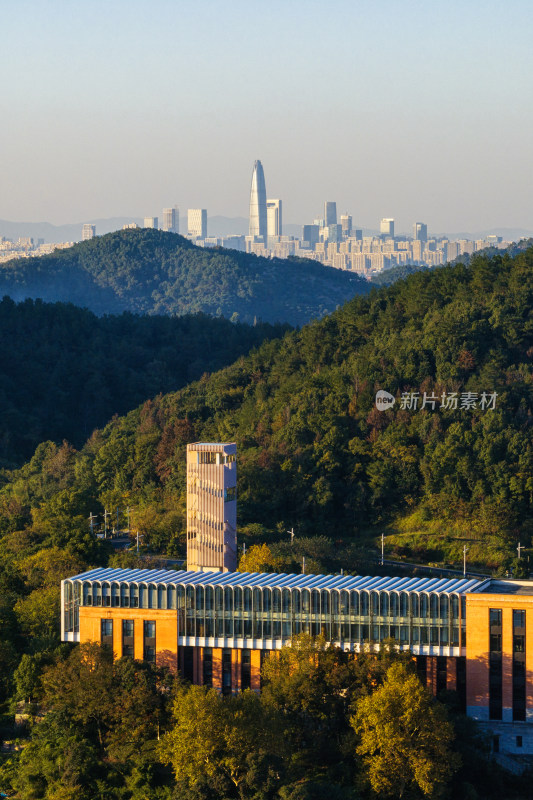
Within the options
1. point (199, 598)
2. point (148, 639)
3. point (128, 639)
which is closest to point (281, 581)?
point (199, 598)

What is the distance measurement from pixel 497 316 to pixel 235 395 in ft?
47.2

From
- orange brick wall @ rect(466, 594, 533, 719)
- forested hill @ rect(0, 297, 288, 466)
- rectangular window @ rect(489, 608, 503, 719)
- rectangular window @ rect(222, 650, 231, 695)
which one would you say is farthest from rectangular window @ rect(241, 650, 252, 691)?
forested hill @ rect(0, 297, 288, 466)

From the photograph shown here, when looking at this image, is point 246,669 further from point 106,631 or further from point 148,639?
point 106,631

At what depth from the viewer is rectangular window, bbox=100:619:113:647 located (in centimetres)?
3712

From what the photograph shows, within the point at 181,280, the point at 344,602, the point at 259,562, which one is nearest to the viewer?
the point at 344,602

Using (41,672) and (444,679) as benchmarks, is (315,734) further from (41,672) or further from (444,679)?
(41,672)

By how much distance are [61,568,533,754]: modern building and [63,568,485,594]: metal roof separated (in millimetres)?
52

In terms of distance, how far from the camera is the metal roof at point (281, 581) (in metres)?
36.8

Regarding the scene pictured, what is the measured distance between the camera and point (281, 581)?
38219 millimetres

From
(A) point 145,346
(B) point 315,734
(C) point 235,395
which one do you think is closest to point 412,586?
(B) point 315,734

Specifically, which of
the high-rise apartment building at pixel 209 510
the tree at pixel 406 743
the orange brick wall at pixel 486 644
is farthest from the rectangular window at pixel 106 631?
the orange brick wall at pixel 486 644

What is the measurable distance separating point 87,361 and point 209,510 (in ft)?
194

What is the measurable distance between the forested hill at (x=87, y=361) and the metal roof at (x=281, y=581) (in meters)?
47.5

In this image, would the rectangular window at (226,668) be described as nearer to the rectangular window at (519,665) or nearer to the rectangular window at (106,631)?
the rectangular window at (106,631)
